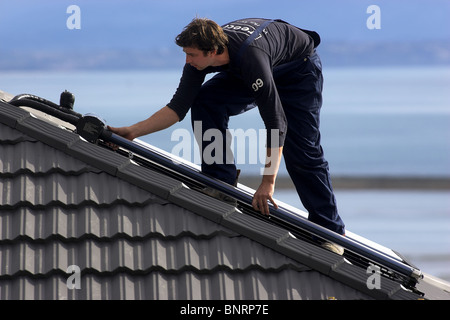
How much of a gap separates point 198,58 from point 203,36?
18 cm

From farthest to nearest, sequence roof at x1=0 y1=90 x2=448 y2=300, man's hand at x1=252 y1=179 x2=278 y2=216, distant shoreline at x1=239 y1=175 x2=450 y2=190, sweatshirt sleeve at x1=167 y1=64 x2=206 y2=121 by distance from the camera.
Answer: distant shoreline at x1=239 y1=175 x2=450 y2=190, sweatshirt sleeve at x1=167 y1=64 x2=206 y2=121, man's hand at x1=252 y1=179 x2=278 y2=216, roof at x1=0 y1=90 x2=448 y2=300

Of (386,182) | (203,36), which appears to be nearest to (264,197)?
(203,36)

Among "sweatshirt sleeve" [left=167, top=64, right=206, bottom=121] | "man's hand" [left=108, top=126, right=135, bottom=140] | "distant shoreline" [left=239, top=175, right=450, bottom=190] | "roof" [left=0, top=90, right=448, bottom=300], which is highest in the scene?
"distant shoreline" [left=239, top=175, right=450, bottom=190]

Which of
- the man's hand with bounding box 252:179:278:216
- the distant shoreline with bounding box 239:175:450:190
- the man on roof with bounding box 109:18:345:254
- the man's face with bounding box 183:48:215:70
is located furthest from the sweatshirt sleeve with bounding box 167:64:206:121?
the distant shoreline with bounding box 239:175:450:190

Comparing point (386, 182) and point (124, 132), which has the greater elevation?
point (386, 182)

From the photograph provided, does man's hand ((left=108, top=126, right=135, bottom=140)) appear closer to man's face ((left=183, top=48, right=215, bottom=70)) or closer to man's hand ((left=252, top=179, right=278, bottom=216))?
man's face ((left=183, top=48, right=215, bottom=70))

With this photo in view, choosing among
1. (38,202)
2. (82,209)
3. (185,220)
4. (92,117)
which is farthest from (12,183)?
(185,220)

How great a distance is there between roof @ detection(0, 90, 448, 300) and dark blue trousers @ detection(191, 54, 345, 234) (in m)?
0.67

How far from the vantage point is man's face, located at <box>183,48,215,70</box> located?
4.41m

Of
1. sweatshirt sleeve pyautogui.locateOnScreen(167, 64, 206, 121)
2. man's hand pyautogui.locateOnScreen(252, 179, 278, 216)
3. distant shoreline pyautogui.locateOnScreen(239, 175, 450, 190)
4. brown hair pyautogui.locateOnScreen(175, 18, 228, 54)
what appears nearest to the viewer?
brown hair pyautogui.locateOnScreen(175, 18, 228, 54)

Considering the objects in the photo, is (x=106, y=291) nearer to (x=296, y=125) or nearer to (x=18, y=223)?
(x=18, y=223)

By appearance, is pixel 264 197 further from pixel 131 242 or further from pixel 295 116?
pixel 131 242

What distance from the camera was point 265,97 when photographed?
14.3 feet

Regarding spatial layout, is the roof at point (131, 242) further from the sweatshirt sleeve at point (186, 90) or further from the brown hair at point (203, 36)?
the brown hair at point (203, 36)
